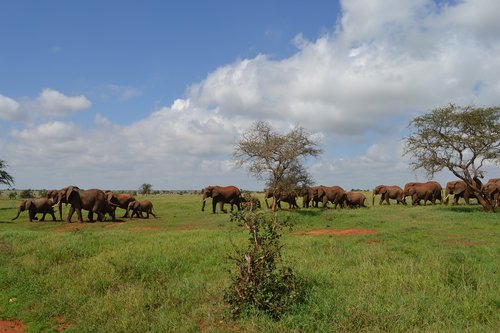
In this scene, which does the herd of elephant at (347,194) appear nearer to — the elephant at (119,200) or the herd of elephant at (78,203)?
the elephant at (119,200)

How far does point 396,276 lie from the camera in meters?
9.45

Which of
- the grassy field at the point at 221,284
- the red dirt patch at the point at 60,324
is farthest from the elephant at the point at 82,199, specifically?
the red dirt patch at the point at 60,324

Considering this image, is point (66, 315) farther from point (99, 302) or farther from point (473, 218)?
point (473, 218)

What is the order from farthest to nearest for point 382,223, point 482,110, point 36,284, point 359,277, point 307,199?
1. point 307,199
2. point 482,110
3. point 382,223
4. point 36,284
5. point 359,277

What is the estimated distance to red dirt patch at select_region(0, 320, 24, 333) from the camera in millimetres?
8365

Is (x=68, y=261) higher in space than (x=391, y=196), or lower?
lower

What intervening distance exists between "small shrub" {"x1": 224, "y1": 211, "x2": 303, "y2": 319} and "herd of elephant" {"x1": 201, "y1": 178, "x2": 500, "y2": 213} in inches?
874

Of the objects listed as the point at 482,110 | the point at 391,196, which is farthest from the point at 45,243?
the point at 391,196

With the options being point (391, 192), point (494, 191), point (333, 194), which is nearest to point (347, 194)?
point (333, 194)

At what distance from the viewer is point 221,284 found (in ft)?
31.8

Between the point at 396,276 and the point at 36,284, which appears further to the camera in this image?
the point at 36,284

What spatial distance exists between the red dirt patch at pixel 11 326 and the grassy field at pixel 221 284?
172 millimetres

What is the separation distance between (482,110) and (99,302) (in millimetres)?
30320

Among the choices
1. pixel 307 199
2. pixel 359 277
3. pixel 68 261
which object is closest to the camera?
pixel 359 277
